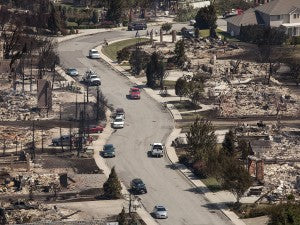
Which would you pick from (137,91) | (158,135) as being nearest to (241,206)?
(158,135)

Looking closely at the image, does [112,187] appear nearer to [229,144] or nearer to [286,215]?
[229,144]

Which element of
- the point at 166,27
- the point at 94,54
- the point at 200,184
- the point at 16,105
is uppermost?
the point at 166,27

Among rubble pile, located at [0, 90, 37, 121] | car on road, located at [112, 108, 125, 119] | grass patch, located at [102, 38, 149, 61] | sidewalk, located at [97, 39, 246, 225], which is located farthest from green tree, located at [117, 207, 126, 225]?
grass patch, located at [102, 38, 149, 61]

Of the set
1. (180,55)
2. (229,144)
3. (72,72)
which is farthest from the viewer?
(180,55)

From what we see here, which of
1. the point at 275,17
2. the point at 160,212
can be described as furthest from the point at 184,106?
the point at 275,17

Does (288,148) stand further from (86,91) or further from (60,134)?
(86,91)

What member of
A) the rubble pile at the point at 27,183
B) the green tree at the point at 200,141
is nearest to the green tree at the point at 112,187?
the rubble pile at the point at 27,183

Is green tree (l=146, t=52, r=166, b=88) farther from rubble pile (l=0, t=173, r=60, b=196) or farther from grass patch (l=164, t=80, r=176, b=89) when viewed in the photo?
rubble pile (l=0, t=173, r=60, b=196)
